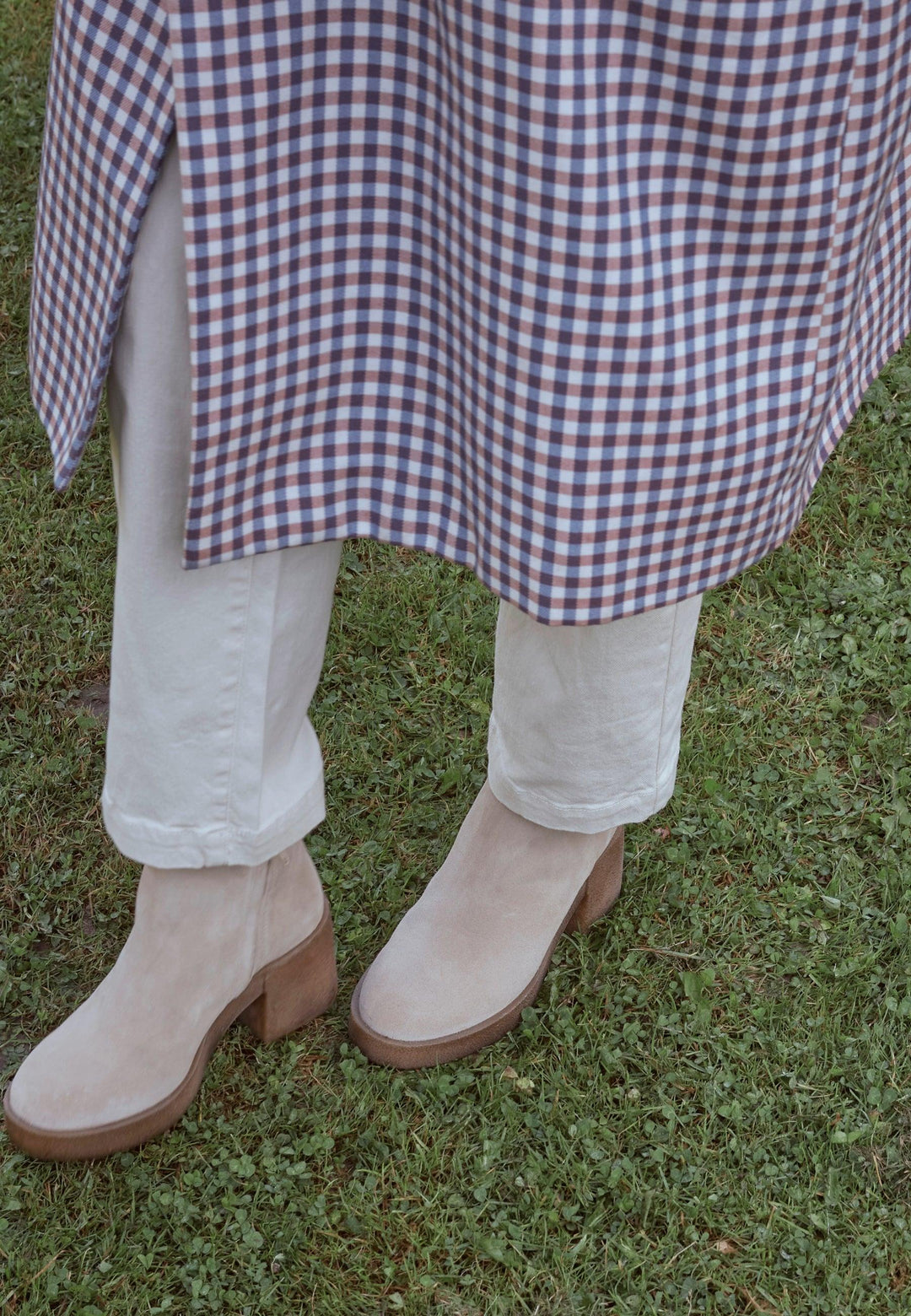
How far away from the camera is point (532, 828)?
5.07 feet

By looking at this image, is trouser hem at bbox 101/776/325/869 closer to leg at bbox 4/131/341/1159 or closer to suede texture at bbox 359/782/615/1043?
leg at bbox 4/131/341/1159

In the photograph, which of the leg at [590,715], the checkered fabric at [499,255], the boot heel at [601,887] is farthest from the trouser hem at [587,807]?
the checkered fabric at [499,255]

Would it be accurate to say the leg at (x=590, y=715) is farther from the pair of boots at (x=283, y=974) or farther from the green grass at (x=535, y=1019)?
the green grass at (x=535, y=1019)

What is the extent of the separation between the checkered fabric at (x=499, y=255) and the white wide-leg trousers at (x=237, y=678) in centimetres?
5

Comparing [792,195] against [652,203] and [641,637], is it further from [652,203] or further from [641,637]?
[641,637]

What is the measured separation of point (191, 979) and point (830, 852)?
91 cm

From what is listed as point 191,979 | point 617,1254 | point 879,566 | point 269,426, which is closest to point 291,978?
point 191,979

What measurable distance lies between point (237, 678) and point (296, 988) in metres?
0.53

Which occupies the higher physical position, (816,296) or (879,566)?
(816,296)

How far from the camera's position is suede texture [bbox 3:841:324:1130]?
1.38 metres

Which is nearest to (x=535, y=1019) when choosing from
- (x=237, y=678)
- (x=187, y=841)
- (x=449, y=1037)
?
(x=449, y=1037)

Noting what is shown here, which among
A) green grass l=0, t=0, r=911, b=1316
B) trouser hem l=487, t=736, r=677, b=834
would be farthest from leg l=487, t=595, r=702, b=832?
green grass l=0, t=0, r=911, b=1316

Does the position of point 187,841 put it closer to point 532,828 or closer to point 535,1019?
point 532,828

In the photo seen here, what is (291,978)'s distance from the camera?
1.54m
